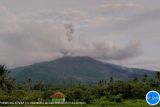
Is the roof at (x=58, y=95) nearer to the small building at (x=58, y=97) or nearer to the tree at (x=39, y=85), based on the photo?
the small building at (x=58, y=97)

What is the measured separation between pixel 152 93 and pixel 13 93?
91.0 meters

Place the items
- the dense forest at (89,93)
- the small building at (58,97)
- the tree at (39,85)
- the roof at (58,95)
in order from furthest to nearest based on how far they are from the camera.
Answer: the tree at (39,85) < the roof at (58,95) < the small building at (58,97) < the dense forest at (89,93)

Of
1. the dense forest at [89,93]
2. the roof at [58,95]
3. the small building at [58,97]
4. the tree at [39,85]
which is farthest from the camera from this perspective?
the tree at [39,85]

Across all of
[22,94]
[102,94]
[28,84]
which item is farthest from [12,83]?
[28,84]

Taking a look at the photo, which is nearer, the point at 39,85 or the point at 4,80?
the point at 4,80

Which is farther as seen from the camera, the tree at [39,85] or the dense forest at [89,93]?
the tree at [39,85]

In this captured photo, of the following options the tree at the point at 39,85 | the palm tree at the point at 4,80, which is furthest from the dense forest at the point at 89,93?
the tree at the point at 39,85

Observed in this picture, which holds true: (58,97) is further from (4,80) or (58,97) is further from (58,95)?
(4,80)

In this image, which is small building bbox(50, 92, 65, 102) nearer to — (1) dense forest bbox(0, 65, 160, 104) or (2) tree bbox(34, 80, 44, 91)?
(1) dense forest bbox(0, 65, 160, 104)

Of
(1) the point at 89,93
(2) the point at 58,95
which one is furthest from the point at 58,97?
(1) the point at 89,93

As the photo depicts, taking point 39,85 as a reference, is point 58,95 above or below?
below

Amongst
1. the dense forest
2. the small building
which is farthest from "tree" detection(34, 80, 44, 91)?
the small building

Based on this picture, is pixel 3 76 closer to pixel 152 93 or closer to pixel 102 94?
pixel 102 94

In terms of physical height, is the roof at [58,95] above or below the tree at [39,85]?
below
